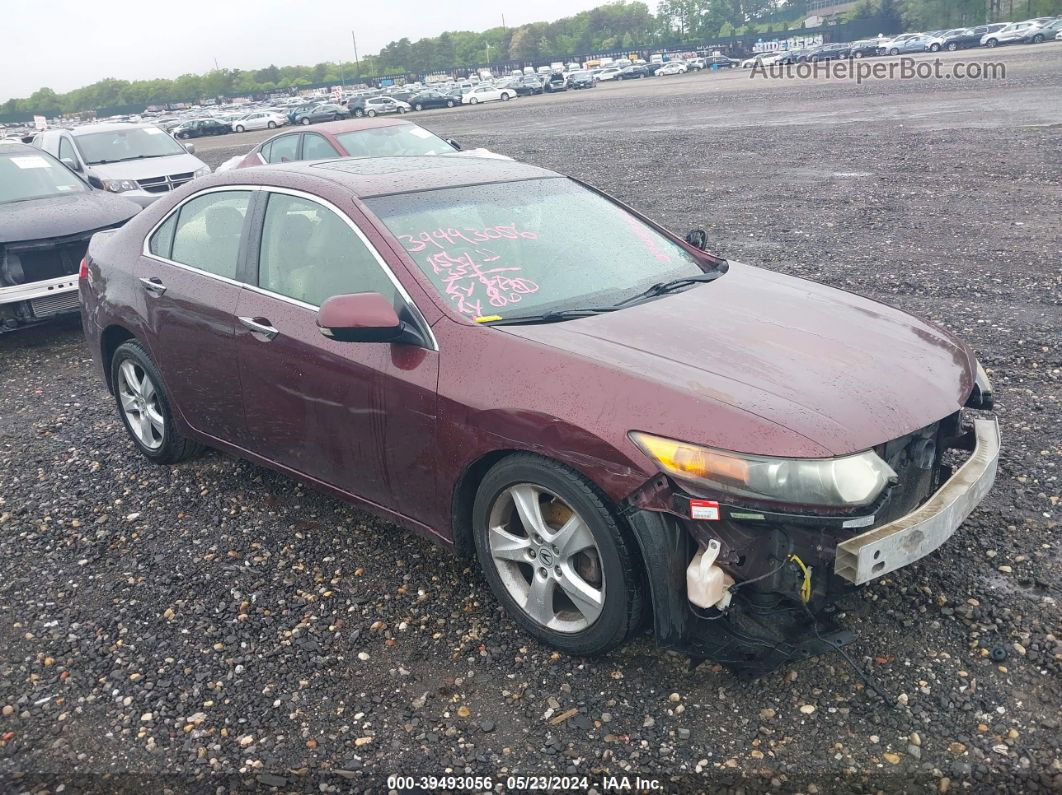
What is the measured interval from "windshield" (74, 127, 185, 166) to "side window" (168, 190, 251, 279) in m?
11.6

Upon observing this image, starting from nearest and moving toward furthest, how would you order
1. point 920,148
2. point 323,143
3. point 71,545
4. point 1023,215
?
point 71,545
point 1023,215
point 323,143
point 920,148

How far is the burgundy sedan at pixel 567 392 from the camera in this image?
291cm

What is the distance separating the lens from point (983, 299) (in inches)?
290

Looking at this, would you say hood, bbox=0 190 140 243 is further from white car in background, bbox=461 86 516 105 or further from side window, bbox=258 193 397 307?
white car in background, bbox=461 86 516 105

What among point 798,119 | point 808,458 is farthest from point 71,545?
point 798,119

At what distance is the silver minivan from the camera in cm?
1422

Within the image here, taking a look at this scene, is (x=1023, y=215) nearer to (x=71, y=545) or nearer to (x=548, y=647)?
(x=548, y=647)

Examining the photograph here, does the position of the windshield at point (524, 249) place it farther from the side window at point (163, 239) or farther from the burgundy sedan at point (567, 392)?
the side window at point (163, 239)

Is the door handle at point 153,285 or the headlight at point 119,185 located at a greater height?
the headlight at point 119,185

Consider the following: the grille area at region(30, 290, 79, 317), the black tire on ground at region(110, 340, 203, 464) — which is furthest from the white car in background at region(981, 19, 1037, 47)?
the black tire on ground at region(110, 340, 203, 464)

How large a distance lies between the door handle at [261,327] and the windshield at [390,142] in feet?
28.9

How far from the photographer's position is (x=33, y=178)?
9.55 m

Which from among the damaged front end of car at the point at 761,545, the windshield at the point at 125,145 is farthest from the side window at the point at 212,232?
the windshield at the point at 125,145

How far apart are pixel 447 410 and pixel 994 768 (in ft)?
6.83
